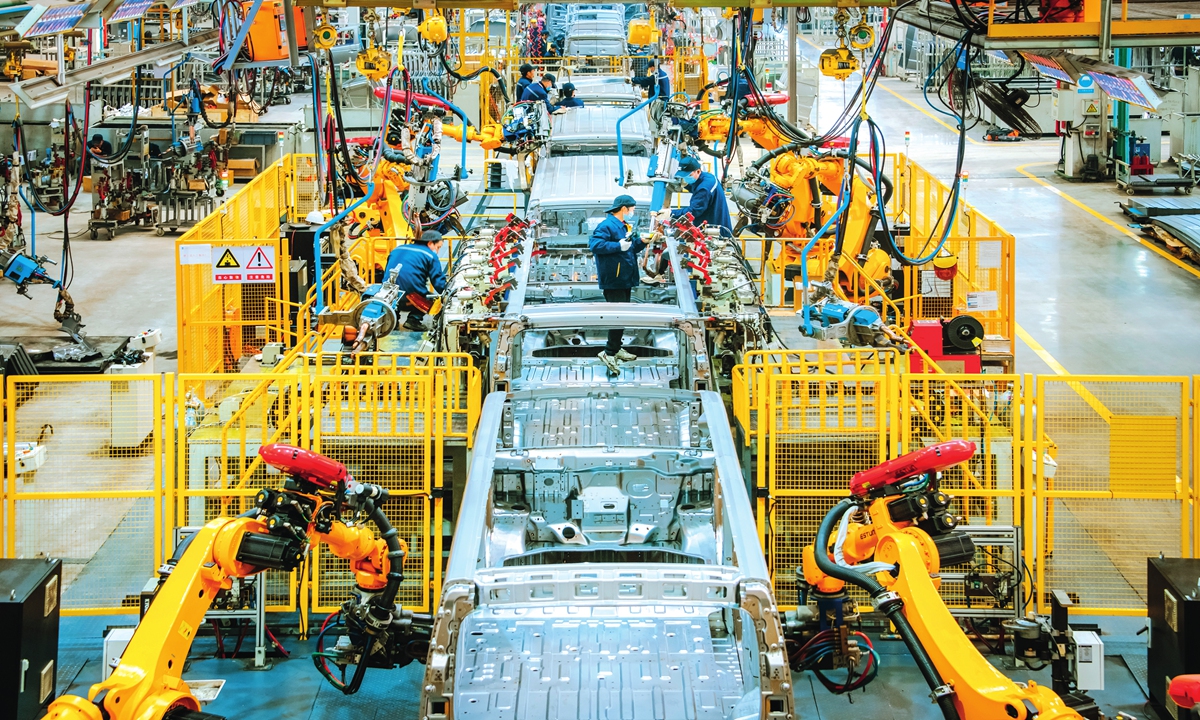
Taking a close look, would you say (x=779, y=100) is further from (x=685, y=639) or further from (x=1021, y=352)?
(x=685, y=639)

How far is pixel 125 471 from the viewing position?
1061cm

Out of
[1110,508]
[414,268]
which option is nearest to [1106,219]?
[1110,508]

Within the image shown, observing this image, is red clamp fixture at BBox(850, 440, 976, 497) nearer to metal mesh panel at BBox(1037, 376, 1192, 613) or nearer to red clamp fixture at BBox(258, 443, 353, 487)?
metal mesh panel at BBox(1037, 376, 1192, 613)

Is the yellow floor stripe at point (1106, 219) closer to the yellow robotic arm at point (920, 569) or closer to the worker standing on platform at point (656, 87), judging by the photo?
the worker standing on platform at point (656, 87)

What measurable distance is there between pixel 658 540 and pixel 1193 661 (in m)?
2.65

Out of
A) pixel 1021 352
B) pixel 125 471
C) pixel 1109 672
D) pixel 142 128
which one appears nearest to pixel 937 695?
pixel 1109 672

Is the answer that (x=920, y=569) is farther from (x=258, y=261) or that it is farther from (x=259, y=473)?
(x=258, y=261)

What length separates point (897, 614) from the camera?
5512 mm

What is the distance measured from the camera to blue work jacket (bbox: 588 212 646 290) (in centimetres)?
967

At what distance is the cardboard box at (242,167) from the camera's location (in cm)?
2266

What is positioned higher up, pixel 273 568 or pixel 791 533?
pixel 273 568

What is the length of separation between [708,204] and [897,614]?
777 centimetres

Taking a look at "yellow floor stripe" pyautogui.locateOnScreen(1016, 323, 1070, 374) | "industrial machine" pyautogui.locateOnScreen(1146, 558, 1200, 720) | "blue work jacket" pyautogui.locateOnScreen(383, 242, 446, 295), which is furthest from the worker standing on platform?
"industrial machine" pyautogui.locateOnScreen(1146, 558, 1200, 720)

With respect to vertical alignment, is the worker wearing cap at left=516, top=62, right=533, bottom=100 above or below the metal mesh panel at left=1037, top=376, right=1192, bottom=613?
above
